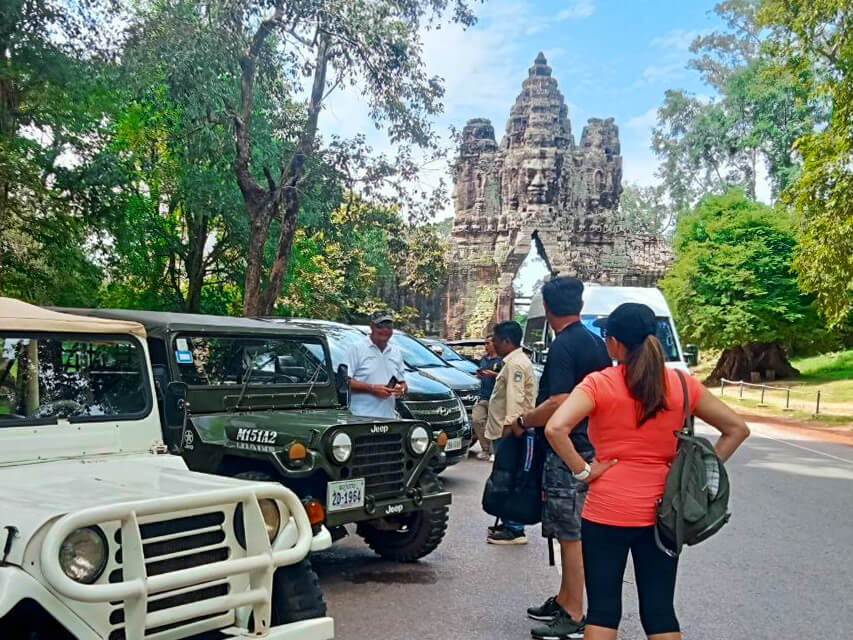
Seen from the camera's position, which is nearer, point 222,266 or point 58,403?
point 58,403

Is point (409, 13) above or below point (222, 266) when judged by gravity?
above

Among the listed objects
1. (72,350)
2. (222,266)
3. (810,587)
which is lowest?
(810,587)

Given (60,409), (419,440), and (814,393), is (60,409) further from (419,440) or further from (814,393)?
(814,393)

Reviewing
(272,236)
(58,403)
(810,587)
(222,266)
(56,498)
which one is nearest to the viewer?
(56,498)

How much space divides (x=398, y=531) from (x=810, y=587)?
298cm

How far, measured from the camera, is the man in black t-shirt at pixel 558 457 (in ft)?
14.2

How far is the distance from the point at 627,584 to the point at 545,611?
3.97 ft

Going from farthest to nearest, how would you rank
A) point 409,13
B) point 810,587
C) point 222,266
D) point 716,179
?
point 716,179, point 222,266, point 409,13, point 810,587

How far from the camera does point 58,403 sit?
3990mm

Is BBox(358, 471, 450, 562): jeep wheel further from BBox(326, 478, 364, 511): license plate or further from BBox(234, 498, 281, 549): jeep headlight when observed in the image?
BBox(234, 498, 281, 549): jeep headlight

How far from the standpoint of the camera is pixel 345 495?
4926 millimetres

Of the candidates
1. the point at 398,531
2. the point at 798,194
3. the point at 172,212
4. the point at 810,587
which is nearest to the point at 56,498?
the point at 398,531

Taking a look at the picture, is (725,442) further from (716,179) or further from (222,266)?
(716,179)

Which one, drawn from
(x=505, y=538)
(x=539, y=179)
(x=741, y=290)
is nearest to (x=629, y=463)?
(x=505, y=538)
